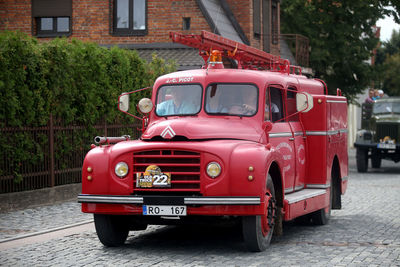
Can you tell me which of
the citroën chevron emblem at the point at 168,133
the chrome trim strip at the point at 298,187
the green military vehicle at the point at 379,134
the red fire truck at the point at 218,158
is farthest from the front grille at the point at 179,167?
the green military vehicle at the point at 379,134

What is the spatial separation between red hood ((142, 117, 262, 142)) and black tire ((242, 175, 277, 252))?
0.70 meters

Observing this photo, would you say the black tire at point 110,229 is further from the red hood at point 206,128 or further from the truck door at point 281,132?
the truck door at point 281,132

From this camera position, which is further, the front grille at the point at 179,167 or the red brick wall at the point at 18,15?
the red brick wall at the point at 18,15

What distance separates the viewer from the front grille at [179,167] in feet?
31.3

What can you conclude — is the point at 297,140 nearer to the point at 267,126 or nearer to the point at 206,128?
the point at 267,126

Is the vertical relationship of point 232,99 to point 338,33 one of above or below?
below

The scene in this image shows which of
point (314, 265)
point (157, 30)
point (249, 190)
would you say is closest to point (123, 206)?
point (249, 190)

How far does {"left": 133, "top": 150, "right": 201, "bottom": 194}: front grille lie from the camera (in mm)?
9539

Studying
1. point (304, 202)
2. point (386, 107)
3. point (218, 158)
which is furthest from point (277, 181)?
point (386, 107)

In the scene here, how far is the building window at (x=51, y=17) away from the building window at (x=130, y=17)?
1529mm

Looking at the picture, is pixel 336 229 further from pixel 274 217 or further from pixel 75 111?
pixel 75 111

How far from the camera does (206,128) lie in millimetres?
10164

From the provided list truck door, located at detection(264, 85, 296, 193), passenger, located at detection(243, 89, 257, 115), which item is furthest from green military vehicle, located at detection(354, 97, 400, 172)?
passenger, located at detection(243, 89, 257, 115)

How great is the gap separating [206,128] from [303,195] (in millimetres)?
1999
